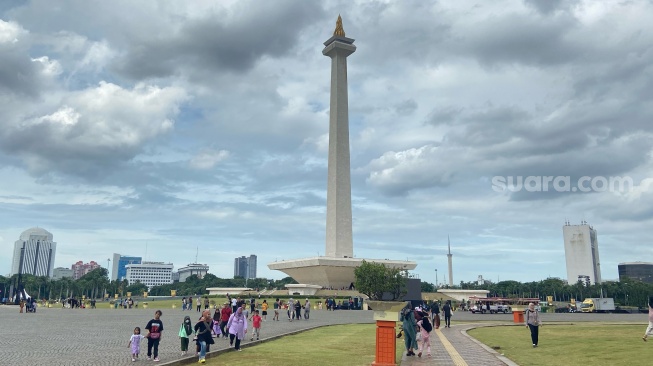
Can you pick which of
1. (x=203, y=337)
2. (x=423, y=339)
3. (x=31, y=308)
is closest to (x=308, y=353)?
(x=203, y=337)

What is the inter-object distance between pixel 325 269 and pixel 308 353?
178 feet

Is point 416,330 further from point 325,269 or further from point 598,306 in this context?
point 325,269

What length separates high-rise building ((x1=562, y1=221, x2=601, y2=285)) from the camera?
161 m

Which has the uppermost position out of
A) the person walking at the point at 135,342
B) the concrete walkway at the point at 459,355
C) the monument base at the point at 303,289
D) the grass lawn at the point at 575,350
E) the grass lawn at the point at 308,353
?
the monument base at the point at 303,289

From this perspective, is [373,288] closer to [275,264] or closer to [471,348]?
[471,348]

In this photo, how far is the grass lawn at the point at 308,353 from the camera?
13.9m

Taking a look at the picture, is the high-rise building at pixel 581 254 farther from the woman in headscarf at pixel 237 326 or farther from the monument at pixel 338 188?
the woman in headscarf at pixel 237 326

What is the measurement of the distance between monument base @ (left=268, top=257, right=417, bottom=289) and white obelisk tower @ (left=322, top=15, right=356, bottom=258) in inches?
103

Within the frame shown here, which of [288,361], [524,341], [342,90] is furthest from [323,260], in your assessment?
[288,361]

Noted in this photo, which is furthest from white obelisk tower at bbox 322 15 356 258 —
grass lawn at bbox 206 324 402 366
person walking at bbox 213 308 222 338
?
person walking at bbox 213 308 222 338

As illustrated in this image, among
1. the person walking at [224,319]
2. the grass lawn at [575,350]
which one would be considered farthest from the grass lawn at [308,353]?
the grass lawn at [575,350]

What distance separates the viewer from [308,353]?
15781 millimetres

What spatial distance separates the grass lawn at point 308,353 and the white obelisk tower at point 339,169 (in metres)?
50.5

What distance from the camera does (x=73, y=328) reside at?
25.0m
